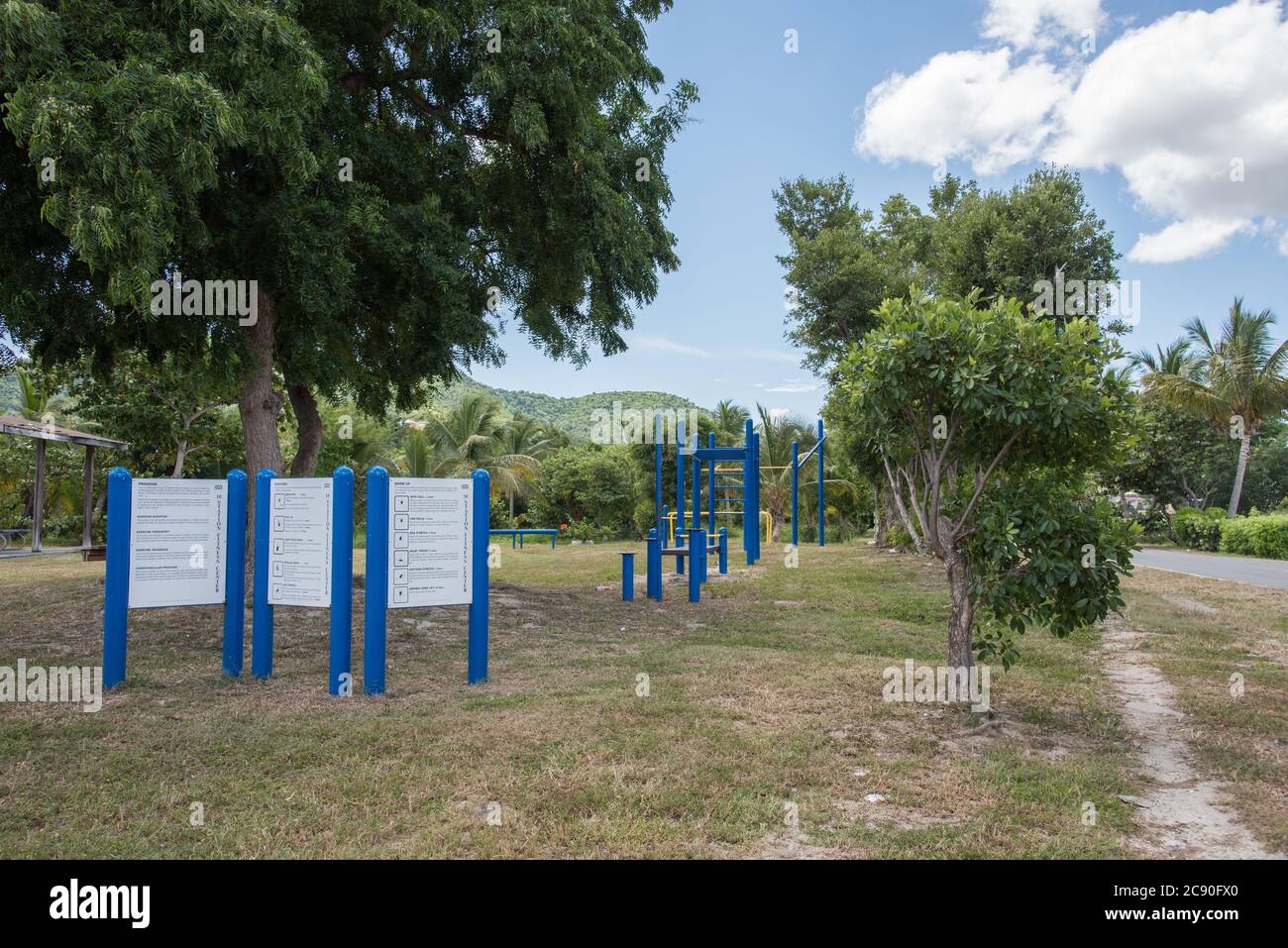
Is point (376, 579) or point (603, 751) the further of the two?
point (376, 579)

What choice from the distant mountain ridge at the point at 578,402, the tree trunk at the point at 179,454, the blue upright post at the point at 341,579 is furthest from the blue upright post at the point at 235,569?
the distant mountain ridge at the point at 578,402

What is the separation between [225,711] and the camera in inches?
241

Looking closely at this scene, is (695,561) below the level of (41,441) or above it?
below

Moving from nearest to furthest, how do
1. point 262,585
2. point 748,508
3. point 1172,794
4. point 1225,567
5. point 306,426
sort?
point 1172,794 → point 262,585 → point 306,426 → point 748,508 → point 1225,567

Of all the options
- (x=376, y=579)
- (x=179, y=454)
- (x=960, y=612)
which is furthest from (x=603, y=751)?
(x=179, y=454)

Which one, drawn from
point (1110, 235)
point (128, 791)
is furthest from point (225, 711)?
point (1110, 235)

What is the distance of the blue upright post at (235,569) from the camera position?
716 cm

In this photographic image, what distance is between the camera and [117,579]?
6902mm

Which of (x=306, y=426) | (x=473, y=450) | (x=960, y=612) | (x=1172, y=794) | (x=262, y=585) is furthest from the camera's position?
(x=473, y=450)

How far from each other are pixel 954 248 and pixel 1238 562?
11579mm

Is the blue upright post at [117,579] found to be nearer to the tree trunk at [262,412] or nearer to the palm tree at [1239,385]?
the tree trunk at [262,412]

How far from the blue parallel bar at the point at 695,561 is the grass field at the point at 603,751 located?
3353 millimetres

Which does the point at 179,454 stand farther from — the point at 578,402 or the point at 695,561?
the point at 578,402

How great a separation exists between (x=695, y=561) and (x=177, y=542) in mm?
7909
